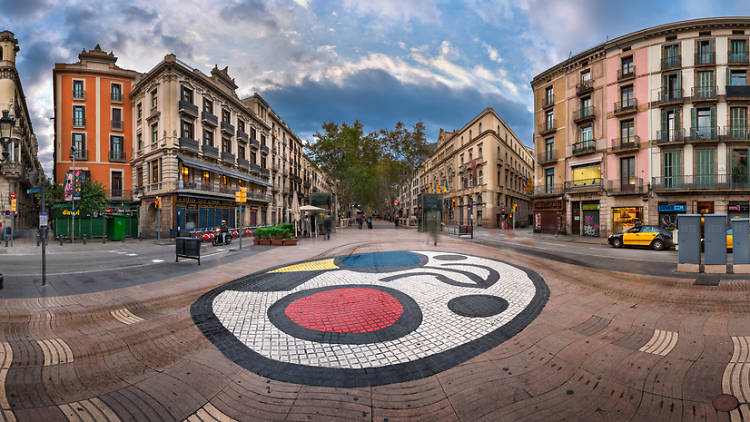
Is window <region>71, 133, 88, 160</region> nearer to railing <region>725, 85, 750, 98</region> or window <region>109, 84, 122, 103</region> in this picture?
window <region>109, 84, 122, 103</region>

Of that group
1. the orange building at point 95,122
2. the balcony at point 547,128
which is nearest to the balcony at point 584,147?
the balcony at point 547,128

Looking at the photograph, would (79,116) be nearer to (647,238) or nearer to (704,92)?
(647,238)

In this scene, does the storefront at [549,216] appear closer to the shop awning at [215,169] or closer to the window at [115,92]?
the shop awning at [215,169]

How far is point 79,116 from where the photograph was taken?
30.0 m

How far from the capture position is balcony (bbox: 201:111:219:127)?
92.6 feet

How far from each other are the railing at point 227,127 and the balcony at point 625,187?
38.3m

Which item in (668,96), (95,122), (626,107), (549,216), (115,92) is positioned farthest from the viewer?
(115,92)

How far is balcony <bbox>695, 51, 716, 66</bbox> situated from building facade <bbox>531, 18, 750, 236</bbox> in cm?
8

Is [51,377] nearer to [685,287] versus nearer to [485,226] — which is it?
[685,287]

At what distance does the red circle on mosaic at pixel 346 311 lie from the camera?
473 cm

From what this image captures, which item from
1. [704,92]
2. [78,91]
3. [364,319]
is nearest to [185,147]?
[78,91]

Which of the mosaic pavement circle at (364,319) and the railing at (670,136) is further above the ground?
the railing at (670,136)

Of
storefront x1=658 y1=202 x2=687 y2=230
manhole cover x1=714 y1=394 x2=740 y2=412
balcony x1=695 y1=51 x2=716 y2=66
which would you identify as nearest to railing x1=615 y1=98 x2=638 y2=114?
balcony x1=695 y1=51 x2=716 y2=66

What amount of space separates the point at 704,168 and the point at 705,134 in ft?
8.83
